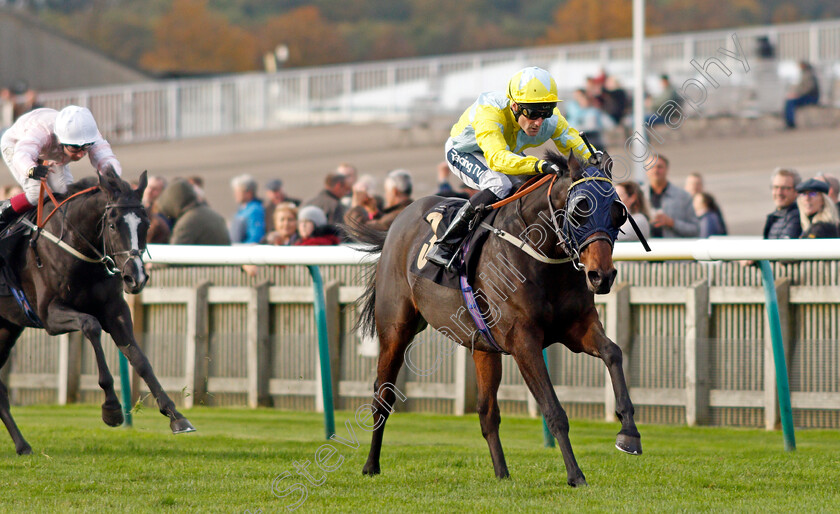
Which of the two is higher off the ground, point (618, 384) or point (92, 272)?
point (92, 272)

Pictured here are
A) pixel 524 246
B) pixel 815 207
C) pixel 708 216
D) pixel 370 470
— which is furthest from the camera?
pixel 708 216

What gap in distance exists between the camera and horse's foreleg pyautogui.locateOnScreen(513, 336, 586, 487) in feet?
16.6

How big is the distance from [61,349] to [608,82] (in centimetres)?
1019

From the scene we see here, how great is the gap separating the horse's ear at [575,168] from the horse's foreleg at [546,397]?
29.3 inches

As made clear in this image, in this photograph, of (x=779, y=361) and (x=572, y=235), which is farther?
(x=779, y=361)

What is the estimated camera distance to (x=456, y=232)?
226 inches

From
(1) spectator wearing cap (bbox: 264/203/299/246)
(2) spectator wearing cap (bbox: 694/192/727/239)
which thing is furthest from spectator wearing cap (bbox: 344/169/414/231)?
(2) spectator wearing cap (bbox: 694/192/727/239)

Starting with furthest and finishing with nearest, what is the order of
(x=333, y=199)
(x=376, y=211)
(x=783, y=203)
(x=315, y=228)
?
(x=333, y=199) → (x=376, y=211) → (x=315, y=228) → (x=783, y=203)

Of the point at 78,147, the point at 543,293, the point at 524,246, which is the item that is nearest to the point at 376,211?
the point at 78,147

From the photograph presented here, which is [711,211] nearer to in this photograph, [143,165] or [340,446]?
[340,446]

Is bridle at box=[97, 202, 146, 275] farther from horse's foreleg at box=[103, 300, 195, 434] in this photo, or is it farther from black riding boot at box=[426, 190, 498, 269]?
black riding boot at box=[426, 190, 498, 269]

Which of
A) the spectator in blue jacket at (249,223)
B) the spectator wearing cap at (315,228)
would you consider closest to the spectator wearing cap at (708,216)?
the spectator wearing cap at (315,228)

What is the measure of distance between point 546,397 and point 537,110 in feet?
4.41

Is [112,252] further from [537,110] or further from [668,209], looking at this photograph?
[668,209]
